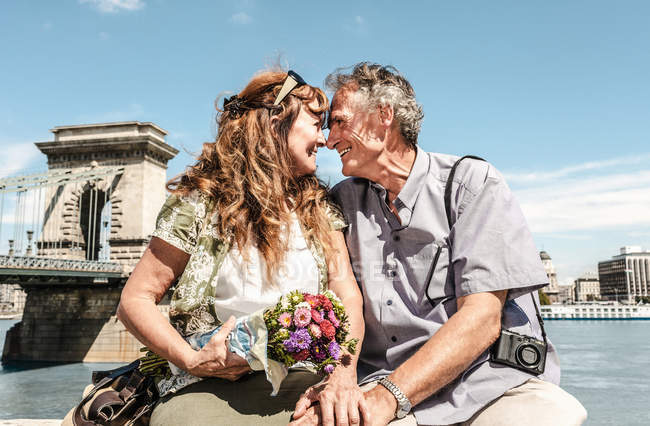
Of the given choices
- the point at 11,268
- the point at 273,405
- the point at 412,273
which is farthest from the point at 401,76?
the point at 11,268

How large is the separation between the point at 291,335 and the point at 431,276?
628mm

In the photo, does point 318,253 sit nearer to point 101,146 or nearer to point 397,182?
point 397,182

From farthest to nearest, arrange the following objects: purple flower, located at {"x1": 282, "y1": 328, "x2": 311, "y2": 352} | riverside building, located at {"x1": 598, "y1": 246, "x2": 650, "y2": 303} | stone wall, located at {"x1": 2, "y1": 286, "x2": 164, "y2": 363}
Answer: riverside building, located at {"x1": 598, "y1": 246, "x2": 650, "y2": 303}
stone wall, located at {"x1": 2, "y1": 286, "x2": 164, "y2": 363}
purple flower, located at {"x1": 282, "y1": 328, "x2": 311, "y2": 352}

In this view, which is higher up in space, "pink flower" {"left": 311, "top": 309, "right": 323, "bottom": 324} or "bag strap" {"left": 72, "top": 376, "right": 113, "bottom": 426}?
"pink flower" {"left": 311, "top": 309, "right": 323, "bottom": 324}

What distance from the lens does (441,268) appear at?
5.96ft

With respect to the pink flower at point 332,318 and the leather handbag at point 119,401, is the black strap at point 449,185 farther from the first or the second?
the leather handbag at point 119,401

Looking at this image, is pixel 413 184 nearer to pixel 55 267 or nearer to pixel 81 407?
pixel 81 407

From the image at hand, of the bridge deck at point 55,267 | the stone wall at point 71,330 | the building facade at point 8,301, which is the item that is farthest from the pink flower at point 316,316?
the building facade at point 8,301

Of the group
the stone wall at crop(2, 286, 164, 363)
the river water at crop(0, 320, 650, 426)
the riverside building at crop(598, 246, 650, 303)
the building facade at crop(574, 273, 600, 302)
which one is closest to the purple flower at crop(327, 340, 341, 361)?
the river water at crop(0, 320, 650, 426)

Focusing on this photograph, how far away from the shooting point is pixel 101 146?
73.5 ft

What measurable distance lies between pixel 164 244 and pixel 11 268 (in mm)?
15618

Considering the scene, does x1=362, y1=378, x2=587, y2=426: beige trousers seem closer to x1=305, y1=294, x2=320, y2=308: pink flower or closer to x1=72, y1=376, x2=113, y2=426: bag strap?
x1=305, y1=294, x2=320, y2=308: pink flower

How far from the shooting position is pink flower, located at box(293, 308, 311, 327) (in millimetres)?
1388

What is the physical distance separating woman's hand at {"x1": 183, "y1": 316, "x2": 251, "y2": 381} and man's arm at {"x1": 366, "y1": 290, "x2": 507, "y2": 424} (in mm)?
381
